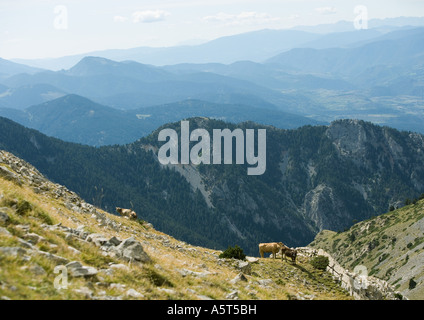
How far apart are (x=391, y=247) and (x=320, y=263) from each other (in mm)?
94562

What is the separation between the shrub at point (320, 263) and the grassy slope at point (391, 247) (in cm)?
3760

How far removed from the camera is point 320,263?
3700 centimetres

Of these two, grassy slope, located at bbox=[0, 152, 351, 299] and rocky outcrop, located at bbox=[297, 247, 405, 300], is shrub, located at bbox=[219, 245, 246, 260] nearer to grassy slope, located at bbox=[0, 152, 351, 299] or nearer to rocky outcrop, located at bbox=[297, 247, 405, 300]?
Answer: rocky outcrop, located at bbox=[297, 247, 405, 300]

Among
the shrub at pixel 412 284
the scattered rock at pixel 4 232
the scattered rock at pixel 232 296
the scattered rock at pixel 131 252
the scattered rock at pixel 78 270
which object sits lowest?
the shrub at pixel 412 284

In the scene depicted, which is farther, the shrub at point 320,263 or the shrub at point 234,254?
the shrub at point 320,263

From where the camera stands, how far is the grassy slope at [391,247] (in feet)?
273

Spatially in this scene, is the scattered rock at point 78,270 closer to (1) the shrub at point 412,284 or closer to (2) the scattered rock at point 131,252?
(2) the scattered rock at point 131,252

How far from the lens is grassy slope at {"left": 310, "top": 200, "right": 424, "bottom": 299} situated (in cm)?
8319

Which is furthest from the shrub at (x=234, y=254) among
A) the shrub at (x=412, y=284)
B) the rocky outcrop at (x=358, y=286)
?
the shrub at (x=412, y=284)


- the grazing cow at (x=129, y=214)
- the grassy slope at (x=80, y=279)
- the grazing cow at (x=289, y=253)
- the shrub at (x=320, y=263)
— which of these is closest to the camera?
the grassy slope at (x=80, y=279)
